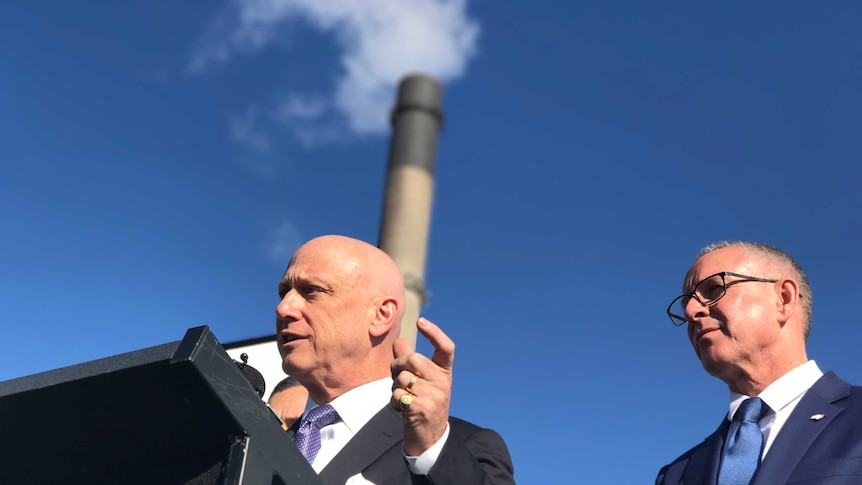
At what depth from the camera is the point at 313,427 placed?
3.55m

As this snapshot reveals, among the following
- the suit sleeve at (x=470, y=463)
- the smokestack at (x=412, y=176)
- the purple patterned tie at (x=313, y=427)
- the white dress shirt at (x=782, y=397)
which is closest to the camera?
the suit sleeve at (x=470, y=463)

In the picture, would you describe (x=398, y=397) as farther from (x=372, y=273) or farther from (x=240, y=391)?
(x=372, y=273)

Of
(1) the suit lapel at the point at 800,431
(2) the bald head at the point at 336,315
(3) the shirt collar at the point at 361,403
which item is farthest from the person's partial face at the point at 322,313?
(1) the suit lapel at the point at 800,431

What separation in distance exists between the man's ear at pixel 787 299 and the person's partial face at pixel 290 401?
311 centimetres

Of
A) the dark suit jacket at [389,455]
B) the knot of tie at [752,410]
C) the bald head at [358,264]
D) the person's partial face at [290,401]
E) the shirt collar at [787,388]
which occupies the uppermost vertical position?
the person's partial face at [290,401]

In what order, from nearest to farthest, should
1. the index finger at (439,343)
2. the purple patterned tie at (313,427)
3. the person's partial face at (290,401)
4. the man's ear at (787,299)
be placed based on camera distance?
the index finger at (439,343)
the purple patterned tie at (313,427)
the man's ear at (787,299)
the person's partial face at (290,401)

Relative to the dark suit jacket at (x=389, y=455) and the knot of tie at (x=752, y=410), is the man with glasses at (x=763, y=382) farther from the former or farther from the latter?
the dark suit jacket at (x=389, y=455)

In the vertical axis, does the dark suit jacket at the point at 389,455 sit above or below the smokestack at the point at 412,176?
below

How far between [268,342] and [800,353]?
4736mm

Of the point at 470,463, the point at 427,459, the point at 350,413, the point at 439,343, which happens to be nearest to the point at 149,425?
the point at 439,343

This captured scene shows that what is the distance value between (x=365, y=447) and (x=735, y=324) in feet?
5.21

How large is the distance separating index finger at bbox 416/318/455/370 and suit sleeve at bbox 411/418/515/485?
0.89 feet

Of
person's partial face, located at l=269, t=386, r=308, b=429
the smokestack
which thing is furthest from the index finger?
the smokestack

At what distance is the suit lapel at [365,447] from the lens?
3002 millimetres
